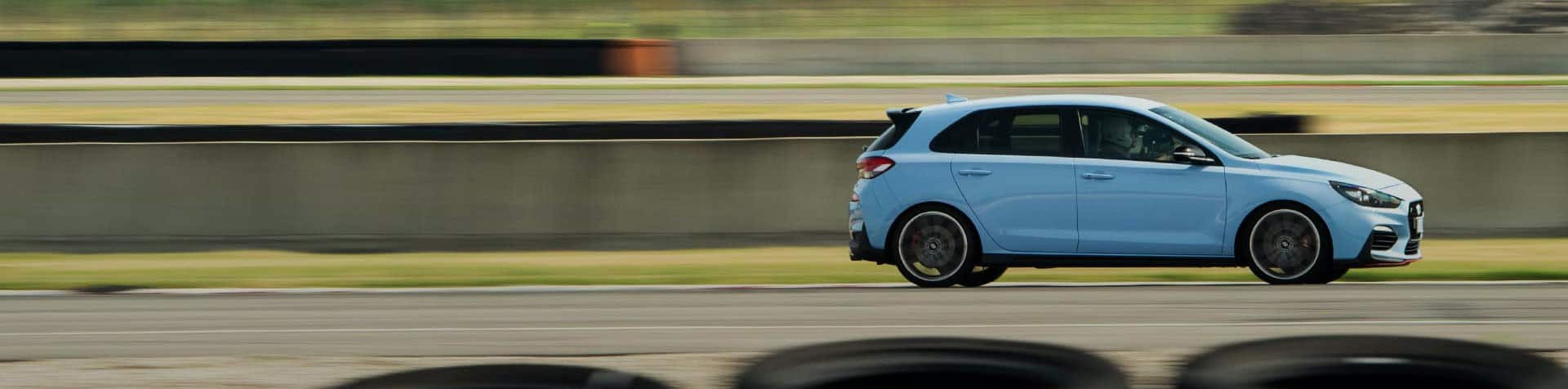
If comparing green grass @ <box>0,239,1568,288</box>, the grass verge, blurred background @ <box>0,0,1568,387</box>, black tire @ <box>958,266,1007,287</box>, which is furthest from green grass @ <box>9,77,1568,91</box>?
black tire @ <box>958,266,1007,287</box>

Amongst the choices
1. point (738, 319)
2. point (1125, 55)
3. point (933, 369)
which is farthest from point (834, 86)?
point (933, 369)

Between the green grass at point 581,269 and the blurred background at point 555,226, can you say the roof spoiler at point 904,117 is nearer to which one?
the blurred background at point 555,226

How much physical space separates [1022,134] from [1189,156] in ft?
3.38

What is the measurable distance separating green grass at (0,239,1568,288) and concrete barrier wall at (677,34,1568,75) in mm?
19994

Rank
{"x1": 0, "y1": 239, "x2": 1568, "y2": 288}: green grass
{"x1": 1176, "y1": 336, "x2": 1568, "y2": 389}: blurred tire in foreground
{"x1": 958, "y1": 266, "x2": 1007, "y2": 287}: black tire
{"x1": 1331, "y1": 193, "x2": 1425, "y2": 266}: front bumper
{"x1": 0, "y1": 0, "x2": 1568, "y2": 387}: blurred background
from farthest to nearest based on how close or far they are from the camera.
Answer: {"x1": 0, "y1": 239, "x2": 1568, "y2": 288}: green grass → {"x1": 958, "y1": 266, "x2": 1007, "y2": 287}: black tire → {"x1": 1331, "y1": 193, "x2": 1425, "y2": 266}: front bumper → {"x1": 0, "y1": 0, "x2": 1568, "y2": 387}: blurred background → {"x1": 1176, "y1": 336, "x2": 1568, "y2": 389}: blurred tire in foreground

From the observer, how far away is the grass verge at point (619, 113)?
22.6 meters

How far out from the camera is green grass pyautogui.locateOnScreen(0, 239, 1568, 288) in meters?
12.1

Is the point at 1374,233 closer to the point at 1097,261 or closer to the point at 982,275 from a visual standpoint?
the point at 1097,261

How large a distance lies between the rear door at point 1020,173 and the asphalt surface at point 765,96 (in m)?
15.5

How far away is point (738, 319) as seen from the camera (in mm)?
9766

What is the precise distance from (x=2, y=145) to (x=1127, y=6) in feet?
81.8

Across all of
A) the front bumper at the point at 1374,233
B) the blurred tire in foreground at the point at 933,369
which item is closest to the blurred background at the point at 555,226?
the front bumper at the point at 1374,233

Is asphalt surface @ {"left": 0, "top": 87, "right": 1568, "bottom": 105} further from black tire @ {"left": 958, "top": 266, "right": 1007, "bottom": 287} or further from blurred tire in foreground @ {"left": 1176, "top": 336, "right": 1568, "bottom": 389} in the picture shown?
blurred tire in foreground @ {"left": 1176, "top": 336, "right": 1568, "bottom": 389}

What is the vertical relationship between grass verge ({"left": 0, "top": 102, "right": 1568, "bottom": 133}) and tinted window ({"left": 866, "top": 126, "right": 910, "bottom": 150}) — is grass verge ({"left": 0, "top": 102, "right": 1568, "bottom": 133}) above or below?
above
